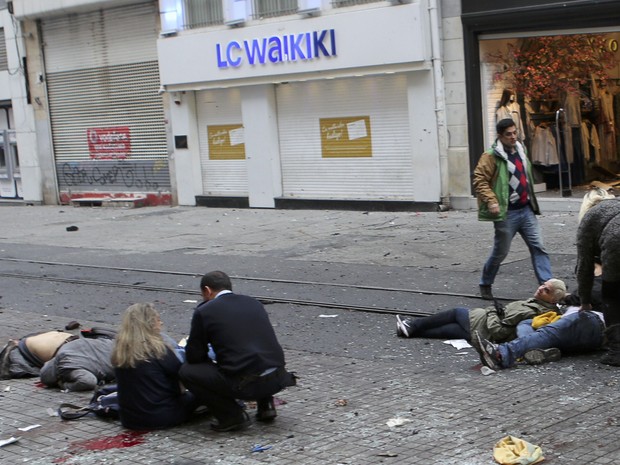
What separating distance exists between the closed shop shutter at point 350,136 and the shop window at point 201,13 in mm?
2191

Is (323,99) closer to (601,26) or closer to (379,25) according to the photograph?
(379,25)

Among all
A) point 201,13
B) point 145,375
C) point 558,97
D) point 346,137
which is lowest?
point 145,375

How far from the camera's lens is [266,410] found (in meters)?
6.85

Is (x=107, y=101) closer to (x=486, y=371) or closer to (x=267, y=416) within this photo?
(x=486, y=371)

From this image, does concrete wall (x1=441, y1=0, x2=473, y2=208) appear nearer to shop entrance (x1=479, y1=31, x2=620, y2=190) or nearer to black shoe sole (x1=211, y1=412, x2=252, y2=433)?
shop entrance (x1=479, y1=31, x2=620, y2=190)

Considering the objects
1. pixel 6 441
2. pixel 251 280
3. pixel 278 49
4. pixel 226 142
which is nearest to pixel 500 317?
pixel 6 441

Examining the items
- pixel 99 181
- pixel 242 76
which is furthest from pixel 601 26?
pixel 99 181

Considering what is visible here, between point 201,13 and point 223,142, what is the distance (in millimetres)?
2786

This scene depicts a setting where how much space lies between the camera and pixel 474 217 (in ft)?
56.5

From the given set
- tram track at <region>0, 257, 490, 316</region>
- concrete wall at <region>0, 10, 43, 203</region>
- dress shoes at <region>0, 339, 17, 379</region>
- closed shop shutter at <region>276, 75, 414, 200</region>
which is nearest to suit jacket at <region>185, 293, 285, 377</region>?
dress shoes at <region>0, 339, 17, 379</region>

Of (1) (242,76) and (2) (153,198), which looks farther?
(2) (153,198)

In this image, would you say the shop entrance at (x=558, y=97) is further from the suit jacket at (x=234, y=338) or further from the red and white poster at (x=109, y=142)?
the suit jacket at (x=234, y=338)

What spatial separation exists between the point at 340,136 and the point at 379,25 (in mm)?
2488

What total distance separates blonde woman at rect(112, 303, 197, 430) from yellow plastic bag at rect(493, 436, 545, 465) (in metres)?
2.22
